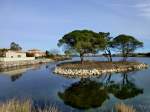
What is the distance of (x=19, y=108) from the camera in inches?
438

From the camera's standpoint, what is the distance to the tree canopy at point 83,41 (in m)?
68.4

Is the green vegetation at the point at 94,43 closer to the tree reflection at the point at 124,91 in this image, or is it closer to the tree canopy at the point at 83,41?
the tree canopy at the point at 83,41

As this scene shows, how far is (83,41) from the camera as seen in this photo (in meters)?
68.9

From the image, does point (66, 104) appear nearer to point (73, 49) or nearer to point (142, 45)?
point (73, 49)

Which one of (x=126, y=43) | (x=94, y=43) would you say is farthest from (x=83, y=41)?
(x=126, y=43)

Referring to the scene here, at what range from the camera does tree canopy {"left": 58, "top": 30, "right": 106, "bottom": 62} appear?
68.4m

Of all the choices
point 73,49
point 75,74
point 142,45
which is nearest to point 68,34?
point 73,49

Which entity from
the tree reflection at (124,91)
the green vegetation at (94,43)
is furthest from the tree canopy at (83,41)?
the tree reflection at (124,91)

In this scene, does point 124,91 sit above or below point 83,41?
below

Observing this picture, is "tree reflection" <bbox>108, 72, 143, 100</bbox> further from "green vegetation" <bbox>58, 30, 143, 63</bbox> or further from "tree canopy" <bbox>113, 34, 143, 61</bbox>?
"tree canopy" <bbox>113, 34, 143, 61</bbox>

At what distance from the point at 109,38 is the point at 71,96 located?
182 feet

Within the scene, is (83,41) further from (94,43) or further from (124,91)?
(124,91)

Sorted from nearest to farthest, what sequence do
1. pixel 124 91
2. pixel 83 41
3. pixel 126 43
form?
pixel 124 91 → pixel 83 41 → pixel 126 43

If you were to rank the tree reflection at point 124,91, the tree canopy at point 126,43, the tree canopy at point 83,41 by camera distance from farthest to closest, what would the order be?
1. the tree canopy at point 126,43
2. the tree canopy at point 83,41
3. the tree reflection at point 124,91
